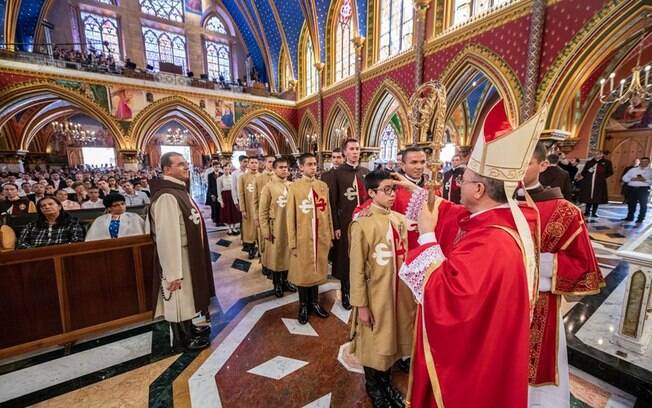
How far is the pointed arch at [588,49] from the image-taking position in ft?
15.5

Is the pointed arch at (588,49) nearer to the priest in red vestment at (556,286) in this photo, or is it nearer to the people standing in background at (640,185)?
the people standing in background at (640,185)

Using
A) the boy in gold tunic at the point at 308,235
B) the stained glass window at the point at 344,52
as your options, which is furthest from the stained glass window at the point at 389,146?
the boy in gold tunic at the point at 308,235

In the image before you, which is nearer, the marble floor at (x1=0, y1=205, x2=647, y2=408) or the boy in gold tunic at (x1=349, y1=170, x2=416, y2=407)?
the boy in gold tunic at (x1=349, y1=170, x2=416, y2=407)

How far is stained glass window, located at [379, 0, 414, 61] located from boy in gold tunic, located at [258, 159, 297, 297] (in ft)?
28.6

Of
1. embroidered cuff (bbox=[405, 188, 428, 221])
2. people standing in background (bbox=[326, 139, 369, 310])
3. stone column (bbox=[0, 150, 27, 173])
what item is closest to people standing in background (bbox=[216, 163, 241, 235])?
people standing in background (bbox=[326, 139, 369, 310])

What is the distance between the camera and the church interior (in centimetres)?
214

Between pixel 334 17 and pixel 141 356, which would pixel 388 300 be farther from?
pixel 334 17

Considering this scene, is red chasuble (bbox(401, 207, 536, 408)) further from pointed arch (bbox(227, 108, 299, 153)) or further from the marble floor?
pointed arch (bbox(227, 108, 299, 153))

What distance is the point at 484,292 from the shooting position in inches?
39.9

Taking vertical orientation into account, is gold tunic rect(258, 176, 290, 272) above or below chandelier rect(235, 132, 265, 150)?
below

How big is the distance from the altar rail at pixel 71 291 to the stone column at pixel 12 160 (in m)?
19.0

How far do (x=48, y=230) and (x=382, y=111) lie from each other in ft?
36.5

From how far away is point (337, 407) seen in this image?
1893 millimetres

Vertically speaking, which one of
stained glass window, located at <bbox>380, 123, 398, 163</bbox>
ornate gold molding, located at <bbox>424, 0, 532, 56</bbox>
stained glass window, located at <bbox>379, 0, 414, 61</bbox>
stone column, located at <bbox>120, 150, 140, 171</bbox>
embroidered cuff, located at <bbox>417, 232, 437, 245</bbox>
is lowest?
embroidered cuff, located at <bbox>417, 232, 437, 245</bbox>
